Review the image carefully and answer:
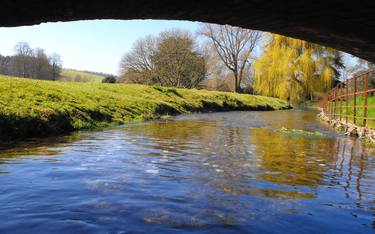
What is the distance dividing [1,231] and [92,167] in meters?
2.95

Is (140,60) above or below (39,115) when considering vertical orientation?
above

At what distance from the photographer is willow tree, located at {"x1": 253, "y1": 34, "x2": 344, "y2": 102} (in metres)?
38.6

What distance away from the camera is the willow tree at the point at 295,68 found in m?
38.6

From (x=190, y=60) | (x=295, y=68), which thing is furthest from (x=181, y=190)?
(x=190, y=60)

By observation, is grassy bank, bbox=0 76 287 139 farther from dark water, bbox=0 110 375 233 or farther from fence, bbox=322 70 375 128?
fence, bbox=322 70 375 128

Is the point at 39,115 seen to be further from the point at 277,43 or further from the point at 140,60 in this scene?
the point at 140,60

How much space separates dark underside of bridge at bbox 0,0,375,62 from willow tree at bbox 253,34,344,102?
37.0 m

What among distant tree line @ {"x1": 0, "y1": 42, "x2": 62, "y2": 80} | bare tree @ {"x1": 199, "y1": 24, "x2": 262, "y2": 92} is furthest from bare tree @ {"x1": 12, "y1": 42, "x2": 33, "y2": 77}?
bare tree @ {"x1": 199, "y1": 24, "x2": 262, "y2": 92}

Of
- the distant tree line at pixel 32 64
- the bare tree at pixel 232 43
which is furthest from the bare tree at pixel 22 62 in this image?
the bare tree at pixel 232 43

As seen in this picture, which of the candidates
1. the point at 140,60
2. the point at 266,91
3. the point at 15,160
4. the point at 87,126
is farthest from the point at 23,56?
the point at 15,160

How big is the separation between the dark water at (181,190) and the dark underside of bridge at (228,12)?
190 centimetres

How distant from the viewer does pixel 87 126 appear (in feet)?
42.9

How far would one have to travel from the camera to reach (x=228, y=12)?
117 inches

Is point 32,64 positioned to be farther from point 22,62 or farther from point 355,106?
point 355,106
